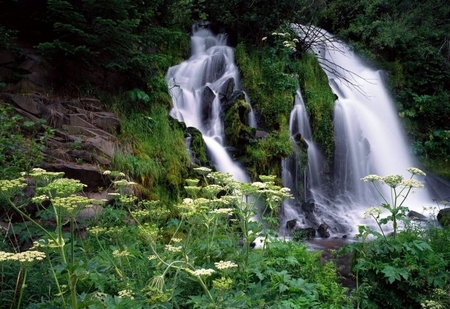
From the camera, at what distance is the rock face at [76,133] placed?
527 centimetres

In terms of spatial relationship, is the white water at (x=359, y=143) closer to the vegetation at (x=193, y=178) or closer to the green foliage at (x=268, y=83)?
the vegetation at (x=193, y=178)

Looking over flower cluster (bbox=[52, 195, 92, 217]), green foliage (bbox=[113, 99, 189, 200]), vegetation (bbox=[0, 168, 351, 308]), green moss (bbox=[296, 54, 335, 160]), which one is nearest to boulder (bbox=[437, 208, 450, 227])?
green moss (bbox=[296, 54, 335, 160])

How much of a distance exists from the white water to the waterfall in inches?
114

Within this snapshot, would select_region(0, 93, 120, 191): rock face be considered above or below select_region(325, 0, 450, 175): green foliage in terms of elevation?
below

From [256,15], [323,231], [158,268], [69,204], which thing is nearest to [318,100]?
[256,15]

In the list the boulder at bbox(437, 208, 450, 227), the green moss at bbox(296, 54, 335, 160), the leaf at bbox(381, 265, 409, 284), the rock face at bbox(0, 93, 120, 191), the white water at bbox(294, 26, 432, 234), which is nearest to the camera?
the leaf at bbox(381, 265, 409, 284)

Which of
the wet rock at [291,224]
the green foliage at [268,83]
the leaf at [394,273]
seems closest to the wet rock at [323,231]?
the wet rock at [291,224]

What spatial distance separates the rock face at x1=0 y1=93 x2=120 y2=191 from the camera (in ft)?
17.3

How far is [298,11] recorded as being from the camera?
1211 centimetres

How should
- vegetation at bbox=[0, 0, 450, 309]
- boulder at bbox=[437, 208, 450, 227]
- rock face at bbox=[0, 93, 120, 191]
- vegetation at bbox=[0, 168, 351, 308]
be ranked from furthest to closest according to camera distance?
1. boulder at bbox=[437, 208, 450, 227]
2. rock face at bbox=[0, 93, 120, 191]
3. vegetation at bbox=[0, 0, 450, 309]
4. vegetation at bbox=[0, 168, 351, 308]

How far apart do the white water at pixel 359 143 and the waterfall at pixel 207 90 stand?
290 centimetres

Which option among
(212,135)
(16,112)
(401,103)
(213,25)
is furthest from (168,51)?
(401,103)

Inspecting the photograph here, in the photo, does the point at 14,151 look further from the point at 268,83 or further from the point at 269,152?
the point at 268,83

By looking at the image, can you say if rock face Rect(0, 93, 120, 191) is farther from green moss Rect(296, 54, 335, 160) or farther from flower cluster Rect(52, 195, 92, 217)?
green moss Rect(296, 54, 335, 160)
